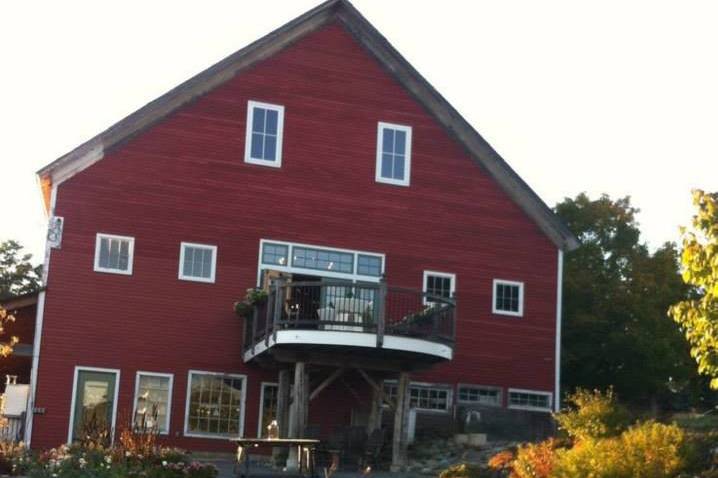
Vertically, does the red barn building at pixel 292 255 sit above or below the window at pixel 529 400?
above

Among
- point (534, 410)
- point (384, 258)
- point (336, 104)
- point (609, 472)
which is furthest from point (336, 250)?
point (609, 472)

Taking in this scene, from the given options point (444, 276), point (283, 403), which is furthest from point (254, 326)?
point (444, 276)

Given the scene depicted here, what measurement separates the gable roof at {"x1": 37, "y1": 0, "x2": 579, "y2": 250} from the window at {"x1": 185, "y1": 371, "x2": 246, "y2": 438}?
5.31m

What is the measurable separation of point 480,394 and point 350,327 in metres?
6.71

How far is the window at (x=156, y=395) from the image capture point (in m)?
26.9

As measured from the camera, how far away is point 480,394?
1161 inches

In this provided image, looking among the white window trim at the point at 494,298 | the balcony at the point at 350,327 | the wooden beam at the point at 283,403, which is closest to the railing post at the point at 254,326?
the balcony at the point at 350,327

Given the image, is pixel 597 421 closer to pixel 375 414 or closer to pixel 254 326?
pixel 375 414

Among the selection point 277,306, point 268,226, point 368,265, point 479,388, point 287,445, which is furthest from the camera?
point 479,388

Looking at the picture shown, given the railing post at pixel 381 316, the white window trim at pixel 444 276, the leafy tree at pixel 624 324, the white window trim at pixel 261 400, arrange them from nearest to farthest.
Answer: the railing post at pixel 381 316, the white window trim at pixel 261 400, the white window trim at pixel 444 276, the leafy tree at pixel 624 324

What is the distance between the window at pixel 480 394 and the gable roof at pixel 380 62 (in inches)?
158

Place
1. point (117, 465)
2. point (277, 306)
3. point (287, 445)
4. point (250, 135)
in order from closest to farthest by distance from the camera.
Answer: point (117, 465)
point (287, 445)
point (277, 306)
point (250, 135)

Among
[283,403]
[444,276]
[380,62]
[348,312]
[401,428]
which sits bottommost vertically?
[401,428]

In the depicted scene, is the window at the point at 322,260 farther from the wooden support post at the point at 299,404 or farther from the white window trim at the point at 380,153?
the wooden support post at the point at 299,404
